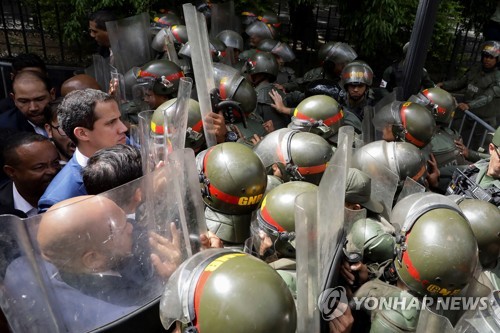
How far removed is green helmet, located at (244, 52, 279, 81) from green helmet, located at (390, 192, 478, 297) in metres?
3.40

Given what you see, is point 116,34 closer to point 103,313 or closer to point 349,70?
point 349,70

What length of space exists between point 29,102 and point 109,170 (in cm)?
206

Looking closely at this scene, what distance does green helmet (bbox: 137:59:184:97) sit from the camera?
4.59 meters

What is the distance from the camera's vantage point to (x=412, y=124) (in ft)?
14.2

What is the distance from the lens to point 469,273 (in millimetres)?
2469

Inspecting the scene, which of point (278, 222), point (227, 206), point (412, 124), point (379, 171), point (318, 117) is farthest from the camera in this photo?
point (412, 124)

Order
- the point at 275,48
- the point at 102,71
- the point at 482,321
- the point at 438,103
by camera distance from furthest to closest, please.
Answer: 1. the point at 275,48
2. the point at 102,71
3. the point at 438,103
4. the point at 482,321

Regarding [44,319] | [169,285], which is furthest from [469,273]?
[44,319]

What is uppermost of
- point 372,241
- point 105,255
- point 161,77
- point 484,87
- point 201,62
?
point 201,62

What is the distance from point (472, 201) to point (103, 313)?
2.53 metres

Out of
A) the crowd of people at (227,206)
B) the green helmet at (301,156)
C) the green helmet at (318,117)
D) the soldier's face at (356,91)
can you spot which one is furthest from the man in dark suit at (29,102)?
the soldier's face at (356,91)

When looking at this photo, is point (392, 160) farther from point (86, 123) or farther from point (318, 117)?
point (86, 123)

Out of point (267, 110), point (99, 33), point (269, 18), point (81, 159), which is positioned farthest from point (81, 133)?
point (269, 18)

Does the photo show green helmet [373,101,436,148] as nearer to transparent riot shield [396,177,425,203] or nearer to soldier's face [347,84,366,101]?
soldier's face [347,84,366,101]
